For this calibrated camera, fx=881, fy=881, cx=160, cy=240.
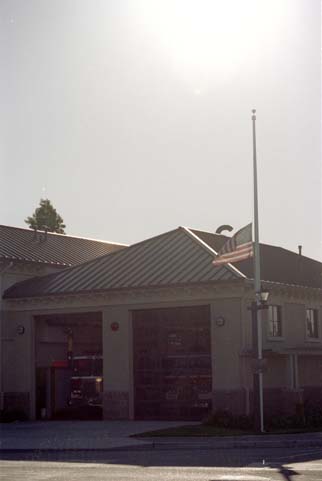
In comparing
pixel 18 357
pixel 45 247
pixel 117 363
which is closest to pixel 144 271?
pixel 117 363

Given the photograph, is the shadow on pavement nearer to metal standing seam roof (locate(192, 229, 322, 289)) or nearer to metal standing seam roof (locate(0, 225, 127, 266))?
metal standing seam roof (locate(192, 229, 322, 289))

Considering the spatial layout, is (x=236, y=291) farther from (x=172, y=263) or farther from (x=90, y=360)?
(x=90, y=360)

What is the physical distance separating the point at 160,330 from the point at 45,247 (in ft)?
39.8

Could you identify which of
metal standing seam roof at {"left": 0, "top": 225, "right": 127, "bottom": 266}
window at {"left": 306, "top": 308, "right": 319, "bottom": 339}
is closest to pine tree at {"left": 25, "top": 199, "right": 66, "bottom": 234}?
metal standing seam roof at {"left": 0, "top": 225, "right": 127, "bottom": 266}

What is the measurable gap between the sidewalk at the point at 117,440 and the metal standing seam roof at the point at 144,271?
6066mm

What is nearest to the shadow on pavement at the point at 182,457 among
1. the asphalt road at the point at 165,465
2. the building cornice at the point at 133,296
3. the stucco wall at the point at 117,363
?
the asphalt road at the point at 165,465

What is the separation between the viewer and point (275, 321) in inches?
1438

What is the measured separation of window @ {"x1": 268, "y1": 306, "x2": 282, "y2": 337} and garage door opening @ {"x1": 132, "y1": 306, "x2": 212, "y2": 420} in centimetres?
283

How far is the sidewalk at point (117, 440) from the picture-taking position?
2477 centimetres

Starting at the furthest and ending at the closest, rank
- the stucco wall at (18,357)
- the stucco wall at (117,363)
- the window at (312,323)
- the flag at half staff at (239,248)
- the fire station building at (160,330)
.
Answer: the stucco wall at (18,357) → the window at (312,323) → the stucco wall at (117,363) → the fire station building at (160,330) → the flag at half staff at (239,248)

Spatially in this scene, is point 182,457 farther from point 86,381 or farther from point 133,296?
point 86,381

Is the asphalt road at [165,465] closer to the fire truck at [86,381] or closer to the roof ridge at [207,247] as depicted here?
the roof ridge at [207,247]

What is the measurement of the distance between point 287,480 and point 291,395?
17942 mm

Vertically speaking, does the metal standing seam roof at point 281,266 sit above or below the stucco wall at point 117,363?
above
